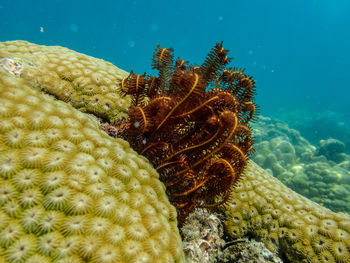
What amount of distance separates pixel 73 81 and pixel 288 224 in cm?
499

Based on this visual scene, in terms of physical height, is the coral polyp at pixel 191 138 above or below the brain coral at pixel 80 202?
above

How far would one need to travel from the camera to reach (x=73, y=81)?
13.8 feet

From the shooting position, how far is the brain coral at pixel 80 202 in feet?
5.49

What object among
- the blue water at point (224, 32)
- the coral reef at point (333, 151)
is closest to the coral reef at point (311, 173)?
the coral reef at point (333, 151)

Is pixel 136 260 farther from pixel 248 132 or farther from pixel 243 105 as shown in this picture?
pixel 243 105

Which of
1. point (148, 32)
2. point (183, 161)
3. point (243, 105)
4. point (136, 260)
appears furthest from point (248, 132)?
point (148, 32)

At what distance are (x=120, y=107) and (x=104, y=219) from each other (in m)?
2.69

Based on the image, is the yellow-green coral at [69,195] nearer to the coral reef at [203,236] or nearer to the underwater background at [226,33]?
Answer: the coral reef at [203,236]

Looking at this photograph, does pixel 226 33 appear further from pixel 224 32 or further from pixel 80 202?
pixel 80 202

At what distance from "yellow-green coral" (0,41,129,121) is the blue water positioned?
92.0 metres

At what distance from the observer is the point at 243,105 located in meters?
3.58

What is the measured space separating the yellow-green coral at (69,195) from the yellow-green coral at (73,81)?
131 cm

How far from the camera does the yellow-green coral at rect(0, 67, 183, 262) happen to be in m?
1.66

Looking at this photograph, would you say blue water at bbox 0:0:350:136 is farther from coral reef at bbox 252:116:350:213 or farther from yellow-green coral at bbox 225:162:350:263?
yellow-green coral at bbox 225:162:350:263
